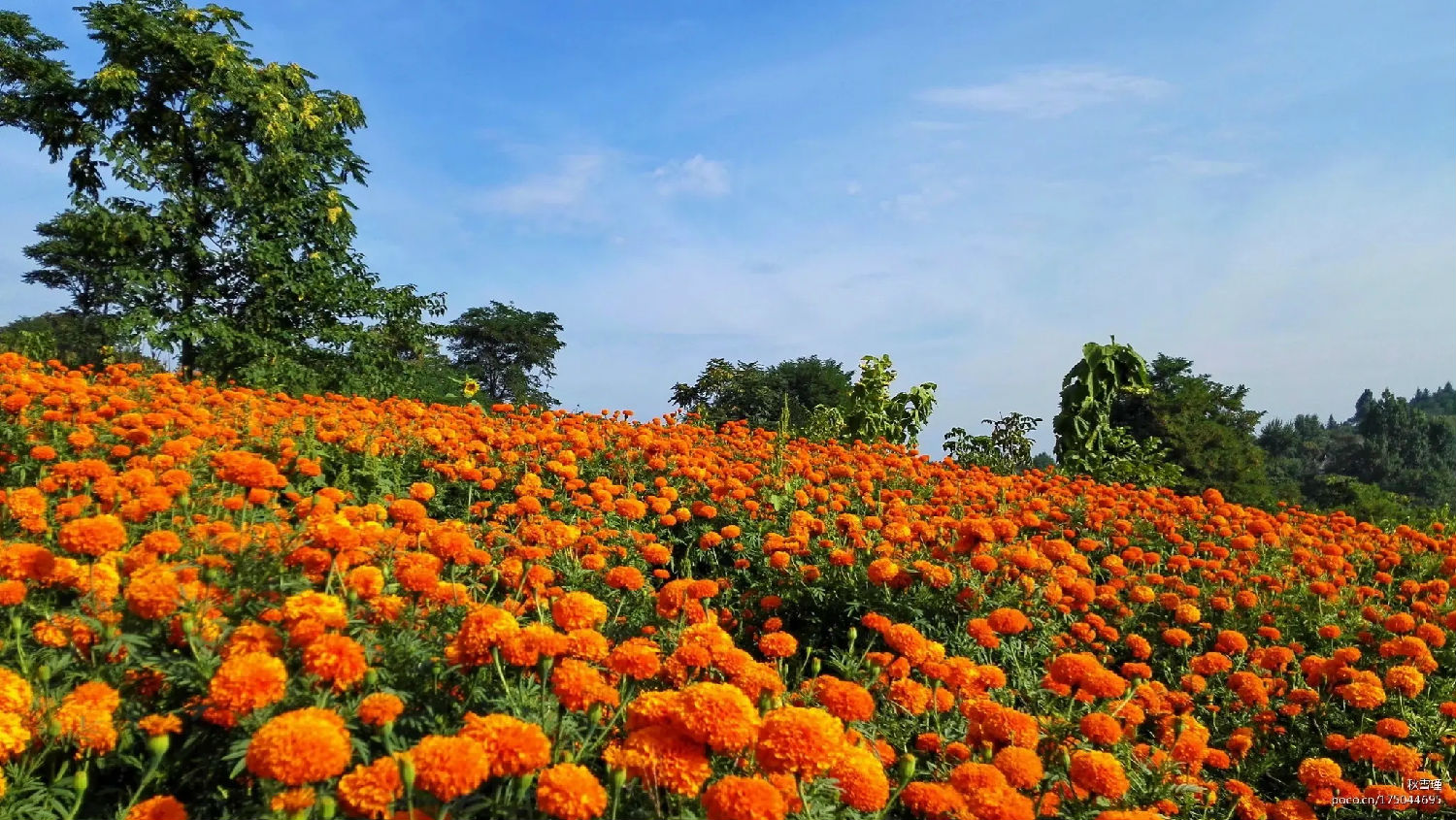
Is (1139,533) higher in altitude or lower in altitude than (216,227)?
lower

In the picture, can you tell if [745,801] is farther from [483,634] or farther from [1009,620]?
[1009,620]

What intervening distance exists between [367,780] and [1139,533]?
5928 millimetres

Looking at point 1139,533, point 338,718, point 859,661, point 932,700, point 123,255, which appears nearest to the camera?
point 338,718

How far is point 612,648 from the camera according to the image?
8.00 ft

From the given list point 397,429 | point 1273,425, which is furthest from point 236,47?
point 1273,425

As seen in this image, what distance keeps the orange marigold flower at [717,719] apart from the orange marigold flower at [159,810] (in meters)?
0.97

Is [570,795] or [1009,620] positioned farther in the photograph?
[1009,620]

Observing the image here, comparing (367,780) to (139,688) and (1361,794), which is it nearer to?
(139,688)

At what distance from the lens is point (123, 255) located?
44.3ft

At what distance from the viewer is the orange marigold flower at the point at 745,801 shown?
141cm

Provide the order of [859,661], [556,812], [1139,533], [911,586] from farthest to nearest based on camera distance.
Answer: [1139,533], [911,586], [859,661], [556,812]

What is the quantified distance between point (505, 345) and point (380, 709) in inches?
1536

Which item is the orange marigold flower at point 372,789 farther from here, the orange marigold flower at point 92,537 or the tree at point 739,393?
the tree at point 739,393

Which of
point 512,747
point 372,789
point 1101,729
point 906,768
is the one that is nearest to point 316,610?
point 372,789
